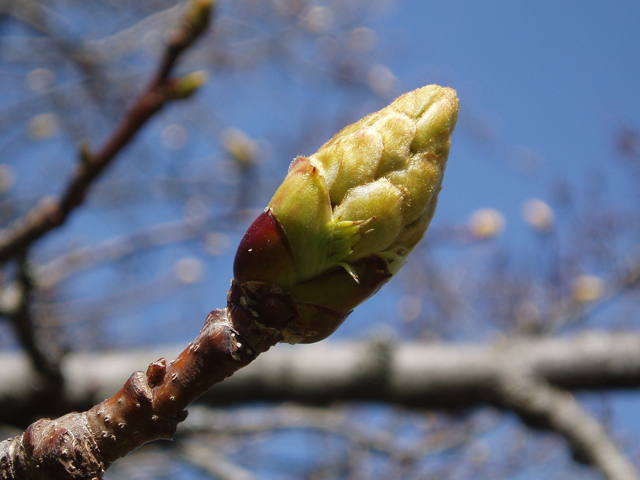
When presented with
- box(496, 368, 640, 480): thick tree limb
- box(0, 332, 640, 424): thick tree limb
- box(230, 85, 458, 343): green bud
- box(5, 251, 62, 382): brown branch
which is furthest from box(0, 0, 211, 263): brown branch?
box(496, 368, 640, 480): thick tree limb

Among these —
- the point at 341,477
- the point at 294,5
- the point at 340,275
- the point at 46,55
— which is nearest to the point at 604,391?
the point at 341,477

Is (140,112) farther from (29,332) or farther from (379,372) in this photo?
(379,372)

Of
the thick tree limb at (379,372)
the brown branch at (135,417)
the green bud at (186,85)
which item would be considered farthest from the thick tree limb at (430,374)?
the brown branch at (135,417)

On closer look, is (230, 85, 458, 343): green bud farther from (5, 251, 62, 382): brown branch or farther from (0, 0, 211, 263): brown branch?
(5, 251, 62, 382): brown branch

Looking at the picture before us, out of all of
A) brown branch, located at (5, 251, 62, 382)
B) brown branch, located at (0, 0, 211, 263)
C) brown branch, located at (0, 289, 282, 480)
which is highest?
brown branch, located at (0, 0, 211, 263)

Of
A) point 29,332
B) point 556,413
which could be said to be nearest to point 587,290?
point 556,413

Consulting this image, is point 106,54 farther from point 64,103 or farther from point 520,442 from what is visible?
point 520,442

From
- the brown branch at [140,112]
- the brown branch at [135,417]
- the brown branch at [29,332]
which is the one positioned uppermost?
the brown branch at [140,112]

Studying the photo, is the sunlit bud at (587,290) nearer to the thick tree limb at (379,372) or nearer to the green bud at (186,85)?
the thick tree limb at (379,372)
